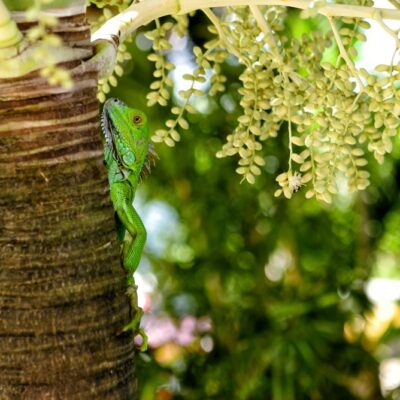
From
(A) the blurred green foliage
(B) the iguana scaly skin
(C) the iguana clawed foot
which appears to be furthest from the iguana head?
(A) the blurred green foliage

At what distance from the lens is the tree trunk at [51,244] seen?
138cm

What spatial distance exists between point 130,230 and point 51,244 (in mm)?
327

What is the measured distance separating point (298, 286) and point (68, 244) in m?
2.52

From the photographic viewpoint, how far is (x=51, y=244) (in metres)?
1.39

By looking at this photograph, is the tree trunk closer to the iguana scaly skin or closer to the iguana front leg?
the iguana front leg

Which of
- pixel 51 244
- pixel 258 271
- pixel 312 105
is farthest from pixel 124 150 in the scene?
pixel 258 271

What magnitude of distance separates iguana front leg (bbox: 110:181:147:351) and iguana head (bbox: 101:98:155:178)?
0.06 m

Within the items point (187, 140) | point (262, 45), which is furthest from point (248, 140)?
point (187, 140)

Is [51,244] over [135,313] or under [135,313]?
over

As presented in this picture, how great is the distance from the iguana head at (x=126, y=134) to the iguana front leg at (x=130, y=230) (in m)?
0.06

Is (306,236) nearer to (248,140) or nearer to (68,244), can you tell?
(248,140)

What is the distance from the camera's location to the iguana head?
1827 mm

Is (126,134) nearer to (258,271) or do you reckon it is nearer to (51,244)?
(51,244)

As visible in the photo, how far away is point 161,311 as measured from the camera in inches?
151
